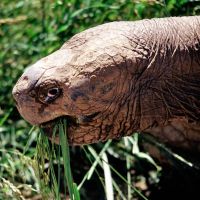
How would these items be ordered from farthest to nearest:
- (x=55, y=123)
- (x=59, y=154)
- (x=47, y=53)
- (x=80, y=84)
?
(x=47, y=53) → (x=59, y=154) → (x=55, y=123) → (x=80, y=84)

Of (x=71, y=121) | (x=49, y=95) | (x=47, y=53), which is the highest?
(x=49, y=95)

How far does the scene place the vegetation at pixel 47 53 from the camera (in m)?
3.18

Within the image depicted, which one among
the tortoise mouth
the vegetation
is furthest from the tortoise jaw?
the vegetation

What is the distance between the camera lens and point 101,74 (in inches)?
76.7

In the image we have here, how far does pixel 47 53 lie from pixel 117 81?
1.64m

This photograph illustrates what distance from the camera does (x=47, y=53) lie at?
141 inches

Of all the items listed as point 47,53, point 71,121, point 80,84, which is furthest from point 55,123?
point 47,53

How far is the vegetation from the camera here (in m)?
3.18

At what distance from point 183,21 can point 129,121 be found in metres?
0.41

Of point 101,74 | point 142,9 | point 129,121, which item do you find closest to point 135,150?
point 142,9

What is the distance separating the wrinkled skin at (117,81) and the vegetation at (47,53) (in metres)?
0.66

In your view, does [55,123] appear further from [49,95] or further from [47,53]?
[47,53]

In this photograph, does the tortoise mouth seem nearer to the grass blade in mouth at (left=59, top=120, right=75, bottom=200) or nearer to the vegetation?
the grass blade in mouth at (left=59, top=120, right=75, bottom=200)

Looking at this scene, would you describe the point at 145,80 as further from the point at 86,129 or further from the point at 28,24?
the point at 28,24
